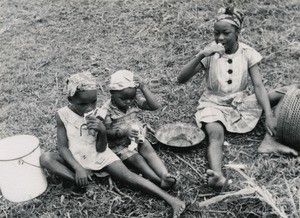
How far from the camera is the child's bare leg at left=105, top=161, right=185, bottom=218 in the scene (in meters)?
3.08

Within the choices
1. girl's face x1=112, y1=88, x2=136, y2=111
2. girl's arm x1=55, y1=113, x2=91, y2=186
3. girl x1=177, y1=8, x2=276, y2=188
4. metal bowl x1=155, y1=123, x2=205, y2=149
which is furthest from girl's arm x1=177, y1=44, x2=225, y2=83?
girl's arm x1=55, y1=113, x2=91, y2=186

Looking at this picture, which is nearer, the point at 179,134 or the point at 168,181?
the point at 168,181

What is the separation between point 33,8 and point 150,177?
4461 mm

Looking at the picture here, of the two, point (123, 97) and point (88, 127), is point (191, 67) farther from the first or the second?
point (88, 127)

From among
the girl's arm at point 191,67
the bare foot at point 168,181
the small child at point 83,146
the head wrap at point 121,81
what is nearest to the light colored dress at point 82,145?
the small child at point 83,146

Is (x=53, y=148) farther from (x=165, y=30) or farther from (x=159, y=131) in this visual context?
(x=165, y=30)

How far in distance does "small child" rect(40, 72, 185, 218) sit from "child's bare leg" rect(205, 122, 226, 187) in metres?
0.38

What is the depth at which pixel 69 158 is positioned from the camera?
3.35 m

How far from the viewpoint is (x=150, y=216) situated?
3113 mm

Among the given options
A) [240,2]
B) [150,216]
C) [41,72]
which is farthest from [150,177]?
[240,2]

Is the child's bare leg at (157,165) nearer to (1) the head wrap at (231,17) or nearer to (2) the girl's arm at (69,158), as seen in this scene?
(2) the girl's arm at (69,158)

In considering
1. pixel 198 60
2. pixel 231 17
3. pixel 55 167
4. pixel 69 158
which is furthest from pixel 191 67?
pixel 55 167

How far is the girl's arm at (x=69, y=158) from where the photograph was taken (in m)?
3.26

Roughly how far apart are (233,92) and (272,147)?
66cm
